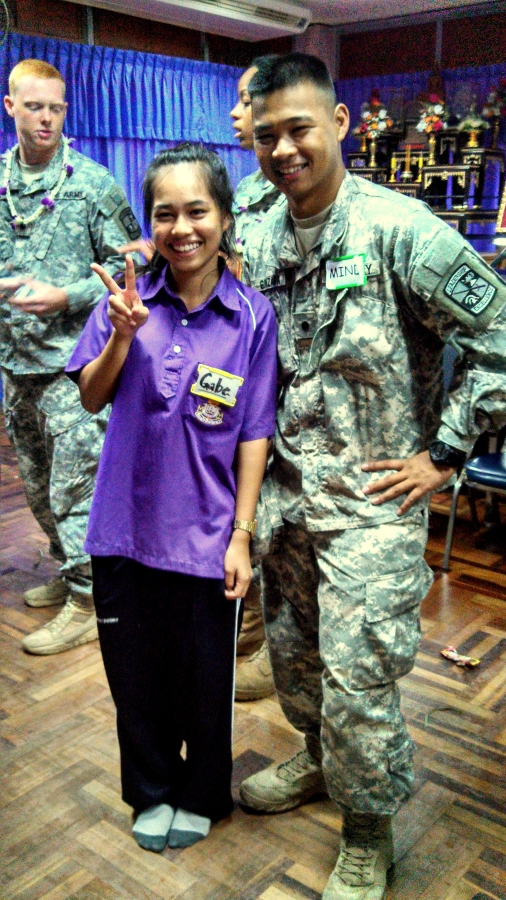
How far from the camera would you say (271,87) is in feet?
4.88

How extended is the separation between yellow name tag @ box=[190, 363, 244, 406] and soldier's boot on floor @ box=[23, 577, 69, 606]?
1709 millimetres

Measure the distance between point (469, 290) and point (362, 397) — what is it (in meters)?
0.28

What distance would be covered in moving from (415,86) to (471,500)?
181 inches

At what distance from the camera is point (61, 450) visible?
2.69 metres

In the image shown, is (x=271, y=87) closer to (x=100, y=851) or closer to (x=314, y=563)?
(x=314, y=563)

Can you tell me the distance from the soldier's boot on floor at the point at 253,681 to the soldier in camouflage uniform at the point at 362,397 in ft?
2.49

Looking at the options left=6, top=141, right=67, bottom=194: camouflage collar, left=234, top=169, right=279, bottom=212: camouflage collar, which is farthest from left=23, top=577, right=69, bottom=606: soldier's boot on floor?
left=234, top=169, right=279, bottom=212: camouflage collar

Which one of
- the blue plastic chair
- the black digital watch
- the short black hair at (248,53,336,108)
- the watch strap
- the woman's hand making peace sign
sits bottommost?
the blue plastic chair

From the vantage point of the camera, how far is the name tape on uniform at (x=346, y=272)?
150 cm

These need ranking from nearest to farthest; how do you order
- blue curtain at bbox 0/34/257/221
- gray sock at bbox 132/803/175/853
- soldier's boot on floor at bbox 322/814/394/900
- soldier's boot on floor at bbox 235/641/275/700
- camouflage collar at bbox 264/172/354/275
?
1. camouflage collar at bbox 264/172/354/275
2. soldier's boot on floor at bbox 322/814/394/900
3. gray sock at bbox 132/803/175/853
4. soldier's boot on floor at bbox 235/641/275/700
5. blue curtain at bbox 0/34/257/221

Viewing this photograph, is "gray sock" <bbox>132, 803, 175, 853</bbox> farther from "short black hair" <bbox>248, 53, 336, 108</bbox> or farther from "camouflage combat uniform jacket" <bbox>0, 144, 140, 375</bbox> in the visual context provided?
"short black hair" <bbox>248, 53, 336, 108</bbox>

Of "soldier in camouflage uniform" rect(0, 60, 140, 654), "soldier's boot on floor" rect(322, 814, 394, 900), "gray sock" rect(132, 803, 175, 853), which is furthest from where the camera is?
"soldier in camouflage uniform" rect(0, 60, 140, 654)

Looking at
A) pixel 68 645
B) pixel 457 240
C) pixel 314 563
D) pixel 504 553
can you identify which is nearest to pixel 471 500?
pixel 504 553

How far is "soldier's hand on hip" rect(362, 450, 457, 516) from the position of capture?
5.09ft
